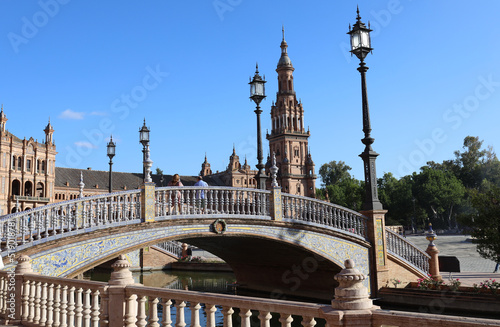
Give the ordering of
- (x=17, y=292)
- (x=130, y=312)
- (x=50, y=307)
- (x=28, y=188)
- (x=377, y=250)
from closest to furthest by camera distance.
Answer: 1. (x=130, y=312)
2. (x=50, y=307)
3. (x=17, y=292)
4. (x=377, y=250)
5. (x=28, y=188)

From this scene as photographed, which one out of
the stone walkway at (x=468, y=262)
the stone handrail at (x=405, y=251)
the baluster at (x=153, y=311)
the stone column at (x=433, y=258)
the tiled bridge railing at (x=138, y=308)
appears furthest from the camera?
the stone walkway at (x=468, y=262)

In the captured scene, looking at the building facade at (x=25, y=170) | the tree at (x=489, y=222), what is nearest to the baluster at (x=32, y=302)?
the tree at (x=489, y=222)

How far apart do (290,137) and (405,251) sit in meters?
74.6

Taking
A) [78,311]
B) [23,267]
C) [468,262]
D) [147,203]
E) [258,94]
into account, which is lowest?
[468,262]

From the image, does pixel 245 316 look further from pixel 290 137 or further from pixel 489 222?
pixel 290 137

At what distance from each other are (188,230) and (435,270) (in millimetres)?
10288

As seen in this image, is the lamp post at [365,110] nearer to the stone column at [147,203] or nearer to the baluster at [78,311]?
the stone column at [147,203]

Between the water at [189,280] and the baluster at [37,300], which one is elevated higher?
the baluster at [37,300]

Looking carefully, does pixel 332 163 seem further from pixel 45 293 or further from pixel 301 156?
pixel 45 293

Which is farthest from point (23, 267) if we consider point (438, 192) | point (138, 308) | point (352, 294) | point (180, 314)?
point (438, 192)

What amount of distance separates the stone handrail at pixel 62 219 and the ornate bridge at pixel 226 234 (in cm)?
2

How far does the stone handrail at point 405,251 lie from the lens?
17.3 m

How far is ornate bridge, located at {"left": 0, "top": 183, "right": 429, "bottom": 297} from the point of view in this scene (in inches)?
428

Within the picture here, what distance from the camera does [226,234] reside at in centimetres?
1408
